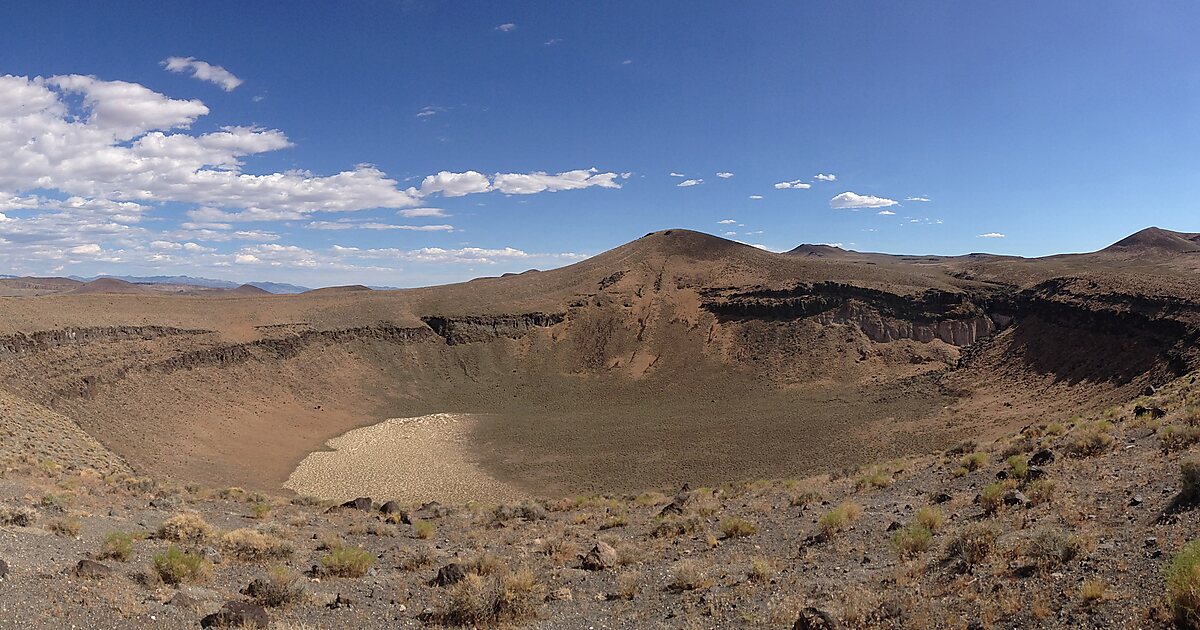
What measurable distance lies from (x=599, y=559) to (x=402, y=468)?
2412 cm

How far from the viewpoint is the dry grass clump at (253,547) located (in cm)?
1215

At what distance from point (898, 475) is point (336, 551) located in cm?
1559

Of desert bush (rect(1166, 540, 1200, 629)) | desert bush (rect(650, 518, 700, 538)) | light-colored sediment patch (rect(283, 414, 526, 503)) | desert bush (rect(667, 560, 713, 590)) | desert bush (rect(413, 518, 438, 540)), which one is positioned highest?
desert bush (rect(1166, 540, 1200, 629))

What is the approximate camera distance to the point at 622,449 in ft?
117

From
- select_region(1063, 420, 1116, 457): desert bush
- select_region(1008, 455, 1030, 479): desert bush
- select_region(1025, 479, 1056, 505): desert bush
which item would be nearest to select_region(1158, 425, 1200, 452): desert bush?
select_region(1063, 420, 1116, 457): desert bush

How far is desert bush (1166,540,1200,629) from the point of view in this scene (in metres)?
5.84

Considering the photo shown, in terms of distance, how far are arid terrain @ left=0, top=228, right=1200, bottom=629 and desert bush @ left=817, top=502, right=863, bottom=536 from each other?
0.28 feet

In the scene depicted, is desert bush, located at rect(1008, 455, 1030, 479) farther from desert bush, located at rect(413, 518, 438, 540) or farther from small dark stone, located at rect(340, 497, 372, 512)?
small dark stone, located at rect(340, 497, 372, 512)

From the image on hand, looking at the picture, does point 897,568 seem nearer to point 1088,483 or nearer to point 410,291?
point 1088,483

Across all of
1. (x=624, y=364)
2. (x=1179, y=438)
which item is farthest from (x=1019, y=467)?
(x=624, y=364)

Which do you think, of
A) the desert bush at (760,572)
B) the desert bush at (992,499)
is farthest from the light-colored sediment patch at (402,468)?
the desert bush at (992,499)

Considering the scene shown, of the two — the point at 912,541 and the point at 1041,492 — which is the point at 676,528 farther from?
the point at 1041,492

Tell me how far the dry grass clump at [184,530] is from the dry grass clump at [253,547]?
0.71 metres

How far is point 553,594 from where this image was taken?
10438 millimetres
